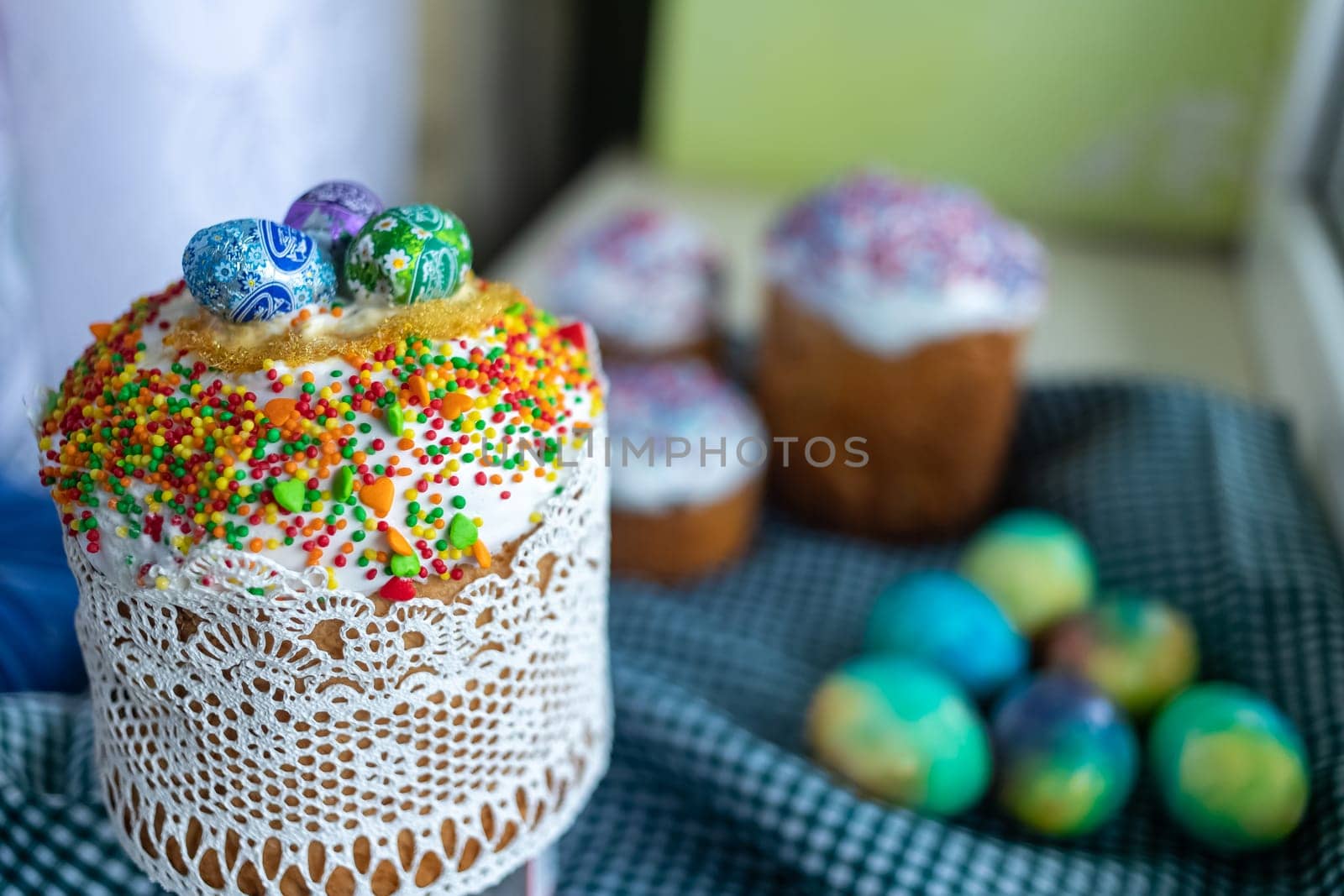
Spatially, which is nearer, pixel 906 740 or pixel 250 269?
pixel 250 269

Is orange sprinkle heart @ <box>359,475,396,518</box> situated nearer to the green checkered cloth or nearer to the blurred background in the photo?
the green checkered cloth

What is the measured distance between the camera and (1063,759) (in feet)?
2.86

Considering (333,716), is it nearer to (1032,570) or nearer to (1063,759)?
(1063,759)

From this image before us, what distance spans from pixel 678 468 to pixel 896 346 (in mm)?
245

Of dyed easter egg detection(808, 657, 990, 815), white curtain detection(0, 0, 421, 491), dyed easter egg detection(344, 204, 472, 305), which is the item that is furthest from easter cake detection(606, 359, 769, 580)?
dyed easter egg detection(344, 204, 472, 305)

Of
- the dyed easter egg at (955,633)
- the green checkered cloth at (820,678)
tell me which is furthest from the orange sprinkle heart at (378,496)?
the dyed easter egg at (955,633)

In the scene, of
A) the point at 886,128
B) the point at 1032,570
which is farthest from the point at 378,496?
the point at 886,128

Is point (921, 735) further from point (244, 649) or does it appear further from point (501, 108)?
point (501, 108)

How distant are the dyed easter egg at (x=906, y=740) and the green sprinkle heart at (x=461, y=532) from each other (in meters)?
0.44

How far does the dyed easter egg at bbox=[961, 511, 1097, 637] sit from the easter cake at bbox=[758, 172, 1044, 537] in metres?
0.15

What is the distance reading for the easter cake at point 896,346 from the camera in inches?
45.3

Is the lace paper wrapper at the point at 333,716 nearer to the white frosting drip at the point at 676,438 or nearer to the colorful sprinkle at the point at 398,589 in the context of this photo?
the colorful sprinkle at the point at 398,589

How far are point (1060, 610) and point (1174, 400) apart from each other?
33cm

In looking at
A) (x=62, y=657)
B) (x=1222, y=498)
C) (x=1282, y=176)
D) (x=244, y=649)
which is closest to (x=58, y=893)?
(x=62, y=657)
